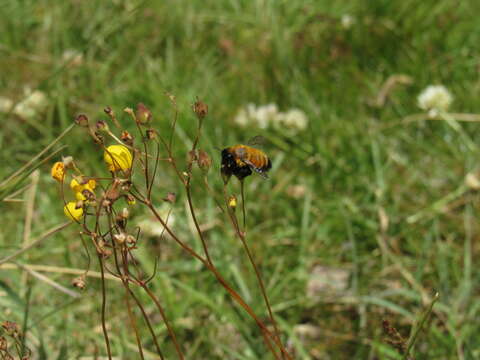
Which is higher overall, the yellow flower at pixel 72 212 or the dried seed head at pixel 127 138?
the dried seed head at pixel 127 138

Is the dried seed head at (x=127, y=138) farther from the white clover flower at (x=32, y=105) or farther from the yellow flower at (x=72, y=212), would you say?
the white clover flower at (x=32, y=105)

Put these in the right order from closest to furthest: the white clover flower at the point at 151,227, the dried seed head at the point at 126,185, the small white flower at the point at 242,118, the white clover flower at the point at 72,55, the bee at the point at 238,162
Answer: the dried seed head at the point at 126,185
the bee at the point at 238,162
the white clover flower at the point at 151,227
the small white flower at the point at 242,118
the white clover flower at the point at 72,55

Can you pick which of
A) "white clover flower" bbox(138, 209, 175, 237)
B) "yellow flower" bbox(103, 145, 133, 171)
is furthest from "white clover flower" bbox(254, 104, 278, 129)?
"yellow flower" bbox(103, 145, 133, 171)

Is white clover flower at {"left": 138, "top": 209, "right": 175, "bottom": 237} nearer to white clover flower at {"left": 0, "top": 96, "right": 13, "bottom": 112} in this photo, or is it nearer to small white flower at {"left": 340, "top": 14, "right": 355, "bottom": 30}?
white clover flower at {"left": 0, "top": 96, "right": 13, "bottom": 112}

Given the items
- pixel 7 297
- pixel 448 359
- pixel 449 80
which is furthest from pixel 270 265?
pixel 449 80

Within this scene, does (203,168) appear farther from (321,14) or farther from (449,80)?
(321,14)

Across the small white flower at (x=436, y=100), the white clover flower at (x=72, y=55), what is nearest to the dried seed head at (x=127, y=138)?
the small white flower at (x=436, y=100)
